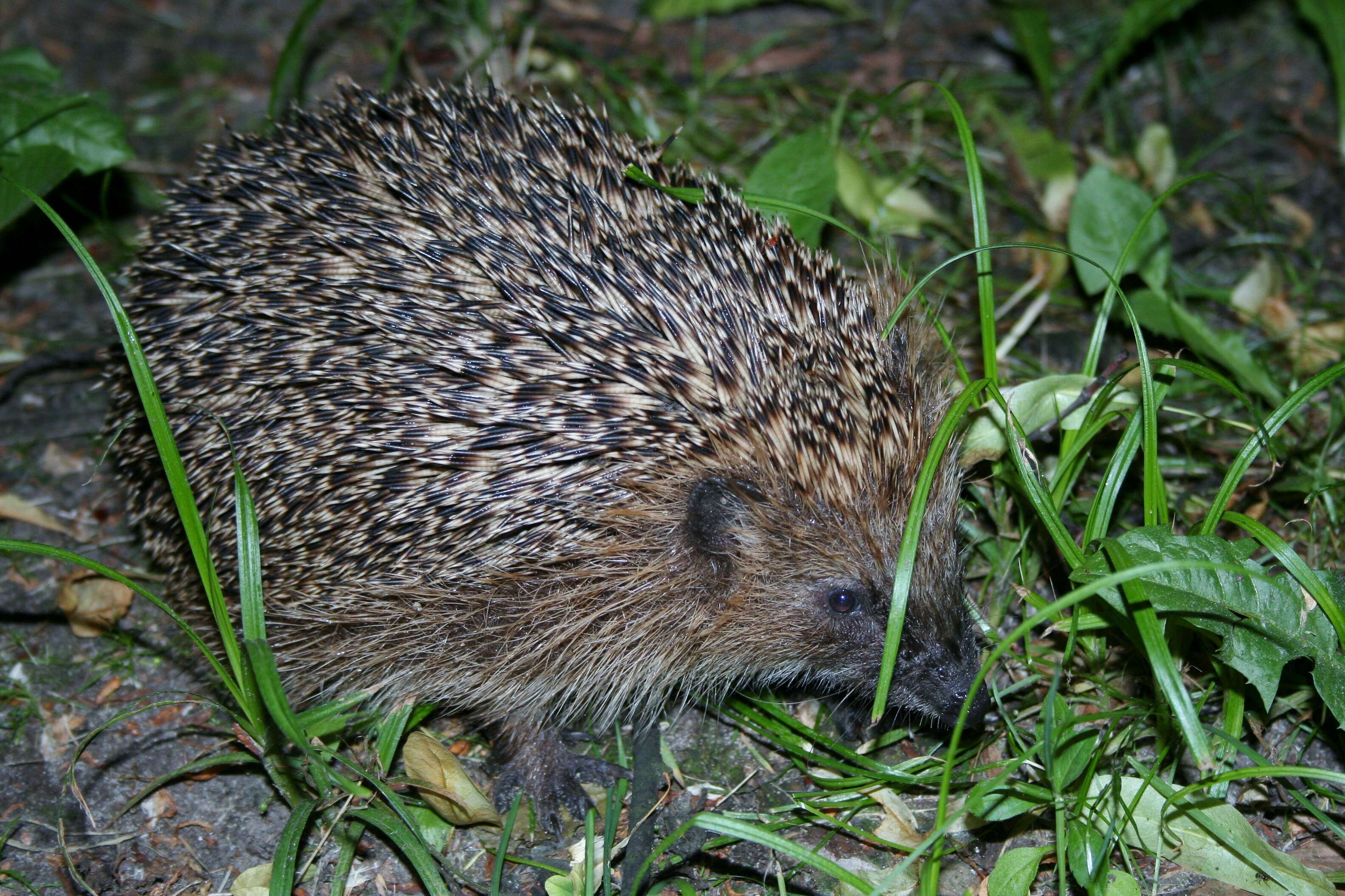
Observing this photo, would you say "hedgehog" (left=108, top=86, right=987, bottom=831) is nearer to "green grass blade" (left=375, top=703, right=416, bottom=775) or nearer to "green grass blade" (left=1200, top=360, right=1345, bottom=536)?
"green grass blade" (left=375, top=703, right=416, bottom=775)

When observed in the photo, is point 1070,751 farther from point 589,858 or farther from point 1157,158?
point 1157,158

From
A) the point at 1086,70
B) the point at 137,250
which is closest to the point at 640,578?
the point at 137,250

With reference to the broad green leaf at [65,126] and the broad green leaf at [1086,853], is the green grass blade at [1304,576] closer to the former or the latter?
the broad green leaf at [1086,853]

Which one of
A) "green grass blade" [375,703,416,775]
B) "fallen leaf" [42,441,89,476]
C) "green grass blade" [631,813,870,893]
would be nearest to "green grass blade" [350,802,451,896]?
"green grass blade" [375,703,416,775]

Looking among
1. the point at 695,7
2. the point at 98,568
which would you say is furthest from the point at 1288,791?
the point at 695,7

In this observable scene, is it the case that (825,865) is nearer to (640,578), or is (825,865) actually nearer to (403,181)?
(640,578)

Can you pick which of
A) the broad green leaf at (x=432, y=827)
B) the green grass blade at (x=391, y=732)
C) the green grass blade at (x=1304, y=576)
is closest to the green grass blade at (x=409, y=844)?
the broad green leaf at (x=432, y=827)
